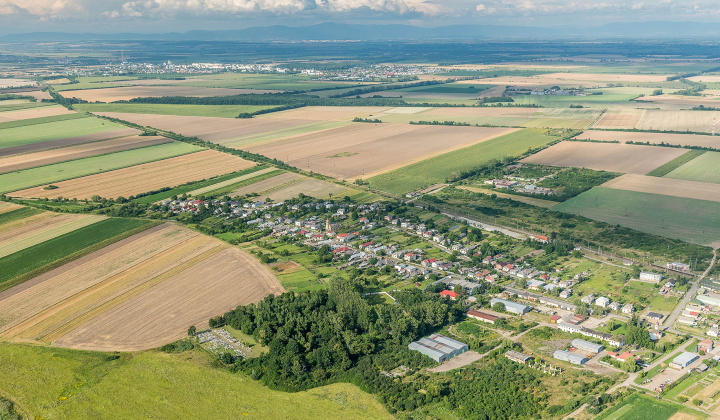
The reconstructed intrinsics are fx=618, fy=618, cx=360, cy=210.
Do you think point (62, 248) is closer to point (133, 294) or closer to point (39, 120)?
point (133, 294)

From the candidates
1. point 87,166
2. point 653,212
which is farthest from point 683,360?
point 87,166

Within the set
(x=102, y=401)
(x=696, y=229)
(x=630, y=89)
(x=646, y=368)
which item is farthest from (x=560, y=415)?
(x=630, y=89)

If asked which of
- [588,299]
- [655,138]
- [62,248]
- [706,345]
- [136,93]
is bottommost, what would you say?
[706,345]

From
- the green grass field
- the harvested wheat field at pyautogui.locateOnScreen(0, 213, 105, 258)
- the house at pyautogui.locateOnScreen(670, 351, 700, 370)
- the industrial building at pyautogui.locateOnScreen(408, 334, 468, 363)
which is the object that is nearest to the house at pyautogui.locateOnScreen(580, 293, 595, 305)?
→ the house at pyautogui.locateOnScreen(670, 351, 700, 370)

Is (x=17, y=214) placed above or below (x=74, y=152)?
below

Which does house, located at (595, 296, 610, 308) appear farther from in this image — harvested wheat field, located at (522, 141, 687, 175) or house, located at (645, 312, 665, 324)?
harvested wheat field, located at (522, 141, 687, 175)

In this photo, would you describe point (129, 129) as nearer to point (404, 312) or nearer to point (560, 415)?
point (404, 312)

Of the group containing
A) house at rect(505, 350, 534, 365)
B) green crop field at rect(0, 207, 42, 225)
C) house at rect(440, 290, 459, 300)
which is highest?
green crop field at rect(0, 207, 42, 225)
